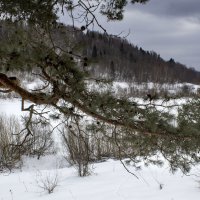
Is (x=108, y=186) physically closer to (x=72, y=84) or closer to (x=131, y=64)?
(x=72, y=84)

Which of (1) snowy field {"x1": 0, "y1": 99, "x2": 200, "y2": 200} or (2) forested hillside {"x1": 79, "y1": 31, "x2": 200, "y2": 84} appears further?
(1) snowy field {"x1": 0, "y1": 99, "x2": 200, "y2": 200}

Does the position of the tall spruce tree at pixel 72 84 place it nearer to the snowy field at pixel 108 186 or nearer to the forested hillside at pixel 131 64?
the forested hillside at pixel 131 64

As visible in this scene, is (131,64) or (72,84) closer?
(72,84)

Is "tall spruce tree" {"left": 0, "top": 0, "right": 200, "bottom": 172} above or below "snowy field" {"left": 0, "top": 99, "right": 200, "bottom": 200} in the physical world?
above

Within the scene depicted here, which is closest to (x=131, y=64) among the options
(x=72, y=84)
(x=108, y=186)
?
(x=108, y=186)

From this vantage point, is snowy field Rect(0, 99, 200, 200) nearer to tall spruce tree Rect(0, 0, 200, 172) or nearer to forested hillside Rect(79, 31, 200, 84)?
forested hillside Rect(79, 31, 200, 84)

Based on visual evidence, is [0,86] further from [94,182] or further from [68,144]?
[68,144]

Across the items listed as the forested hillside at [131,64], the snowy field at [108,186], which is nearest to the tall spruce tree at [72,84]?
the forested hillside at [131,64]

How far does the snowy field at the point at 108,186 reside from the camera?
31.4 ft

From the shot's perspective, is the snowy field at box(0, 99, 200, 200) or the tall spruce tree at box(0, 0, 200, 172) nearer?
the tall spruce tree at box(0, 0, 200, 172)

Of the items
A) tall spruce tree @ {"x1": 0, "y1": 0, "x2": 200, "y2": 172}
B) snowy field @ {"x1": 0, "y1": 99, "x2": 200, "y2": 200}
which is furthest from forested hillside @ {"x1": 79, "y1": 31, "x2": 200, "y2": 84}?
snowy field @ {"x1": 0, "y1": 99, "x2": 200, "y2": 200}

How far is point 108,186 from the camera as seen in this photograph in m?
10.7

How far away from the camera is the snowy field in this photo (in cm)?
958

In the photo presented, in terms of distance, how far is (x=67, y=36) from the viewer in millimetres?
3422
